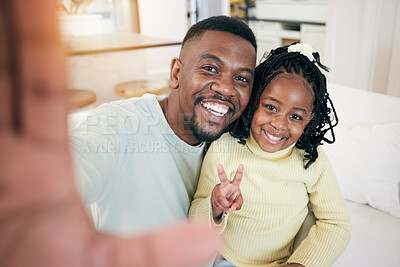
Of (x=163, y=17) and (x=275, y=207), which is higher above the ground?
(x=163, y=17)

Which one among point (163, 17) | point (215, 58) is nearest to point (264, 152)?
point (215, 58)

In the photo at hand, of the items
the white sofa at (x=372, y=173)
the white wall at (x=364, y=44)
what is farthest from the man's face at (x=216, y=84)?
the white wall at (x=364, y=44)

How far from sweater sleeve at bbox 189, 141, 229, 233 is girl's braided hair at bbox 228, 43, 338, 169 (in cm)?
10

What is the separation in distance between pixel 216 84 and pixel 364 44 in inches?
67.4

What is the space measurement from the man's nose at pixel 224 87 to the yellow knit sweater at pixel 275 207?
0.18 m

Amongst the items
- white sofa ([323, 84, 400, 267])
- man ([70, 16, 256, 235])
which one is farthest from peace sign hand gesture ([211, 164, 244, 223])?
white sofa ([323, 84, 400, 267])

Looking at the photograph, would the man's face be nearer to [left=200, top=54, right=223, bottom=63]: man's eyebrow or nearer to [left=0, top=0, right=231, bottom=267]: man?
[left=200, top=54, right=223, bottom=63]: man's eyebrow

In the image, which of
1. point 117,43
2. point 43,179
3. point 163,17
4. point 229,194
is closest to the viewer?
point 43,179

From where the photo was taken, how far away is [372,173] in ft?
4.48

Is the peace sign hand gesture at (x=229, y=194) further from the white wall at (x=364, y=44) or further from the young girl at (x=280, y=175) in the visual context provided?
the white wall at (x=364, y=44)

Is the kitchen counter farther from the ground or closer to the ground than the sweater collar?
farther from the ground

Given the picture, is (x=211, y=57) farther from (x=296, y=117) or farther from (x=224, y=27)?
(x=296, y=117)

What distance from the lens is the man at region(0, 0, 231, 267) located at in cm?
8

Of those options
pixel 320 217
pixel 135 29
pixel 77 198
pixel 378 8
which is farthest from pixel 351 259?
pixel 135 29
